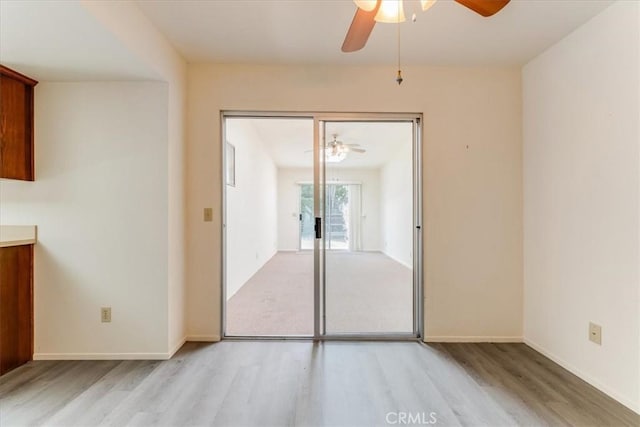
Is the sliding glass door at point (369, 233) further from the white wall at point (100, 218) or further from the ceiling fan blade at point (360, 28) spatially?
the white wall at point (100, 218)

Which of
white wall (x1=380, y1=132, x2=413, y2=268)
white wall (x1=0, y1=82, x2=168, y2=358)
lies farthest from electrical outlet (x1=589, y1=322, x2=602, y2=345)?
white wall (x1=0, y1=82, x2=168, y2=358)

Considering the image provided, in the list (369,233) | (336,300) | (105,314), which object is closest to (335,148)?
(336,300)

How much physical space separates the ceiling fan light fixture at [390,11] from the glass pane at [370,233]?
1.47 meters

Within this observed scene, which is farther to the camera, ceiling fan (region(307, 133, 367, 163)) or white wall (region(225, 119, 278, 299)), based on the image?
white wall (region(225, 119, 278, 299))

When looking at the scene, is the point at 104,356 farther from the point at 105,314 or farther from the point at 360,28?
the point at 360,28

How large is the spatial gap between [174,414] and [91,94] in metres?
2.32

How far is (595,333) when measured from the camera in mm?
2080

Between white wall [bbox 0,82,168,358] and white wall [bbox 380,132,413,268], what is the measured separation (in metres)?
3.67

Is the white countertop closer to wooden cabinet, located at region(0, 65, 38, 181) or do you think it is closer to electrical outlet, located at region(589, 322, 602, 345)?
wooden cabinet, located at region(0, 65, 38, 181)

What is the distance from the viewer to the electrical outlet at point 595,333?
2053 mm

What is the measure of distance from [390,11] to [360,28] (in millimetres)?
211

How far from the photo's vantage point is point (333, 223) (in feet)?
11.8

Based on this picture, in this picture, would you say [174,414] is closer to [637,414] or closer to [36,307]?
[36,307]

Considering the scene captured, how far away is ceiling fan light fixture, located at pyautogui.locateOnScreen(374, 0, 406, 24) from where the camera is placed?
140 centimetres
